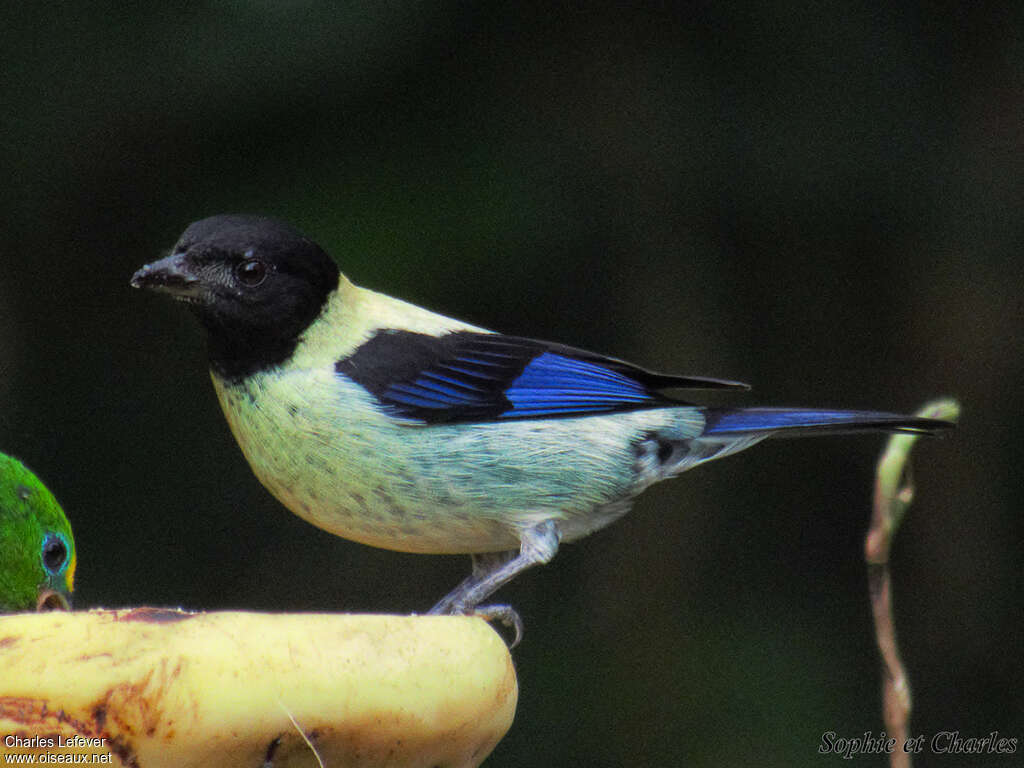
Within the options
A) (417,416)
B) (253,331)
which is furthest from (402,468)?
(253,331)

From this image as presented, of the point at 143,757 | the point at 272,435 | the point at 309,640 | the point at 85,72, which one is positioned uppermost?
the point at 85,72

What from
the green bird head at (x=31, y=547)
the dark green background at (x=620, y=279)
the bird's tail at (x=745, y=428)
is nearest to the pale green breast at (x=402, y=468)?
the bird's tail at (x=745, y=428)

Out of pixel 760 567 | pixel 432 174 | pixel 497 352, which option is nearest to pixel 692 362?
pixel 760 567

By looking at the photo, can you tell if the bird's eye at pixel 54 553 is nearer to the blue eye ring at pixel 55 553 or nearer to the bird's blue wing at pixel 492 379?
the blue eye ring at pixel 55 553

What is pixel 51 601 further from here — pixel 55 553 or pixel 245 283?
pixel 245 283

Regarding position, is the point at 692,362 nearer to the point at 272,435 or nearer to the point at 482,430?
the point at 482,430

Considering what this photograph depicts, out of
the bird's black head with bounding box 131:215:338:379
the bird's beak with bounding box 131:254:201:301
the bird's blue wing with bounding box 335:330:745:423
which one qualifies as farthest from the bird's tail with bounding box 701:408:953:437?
the bird's beak with bounding box 131:254:201:301
